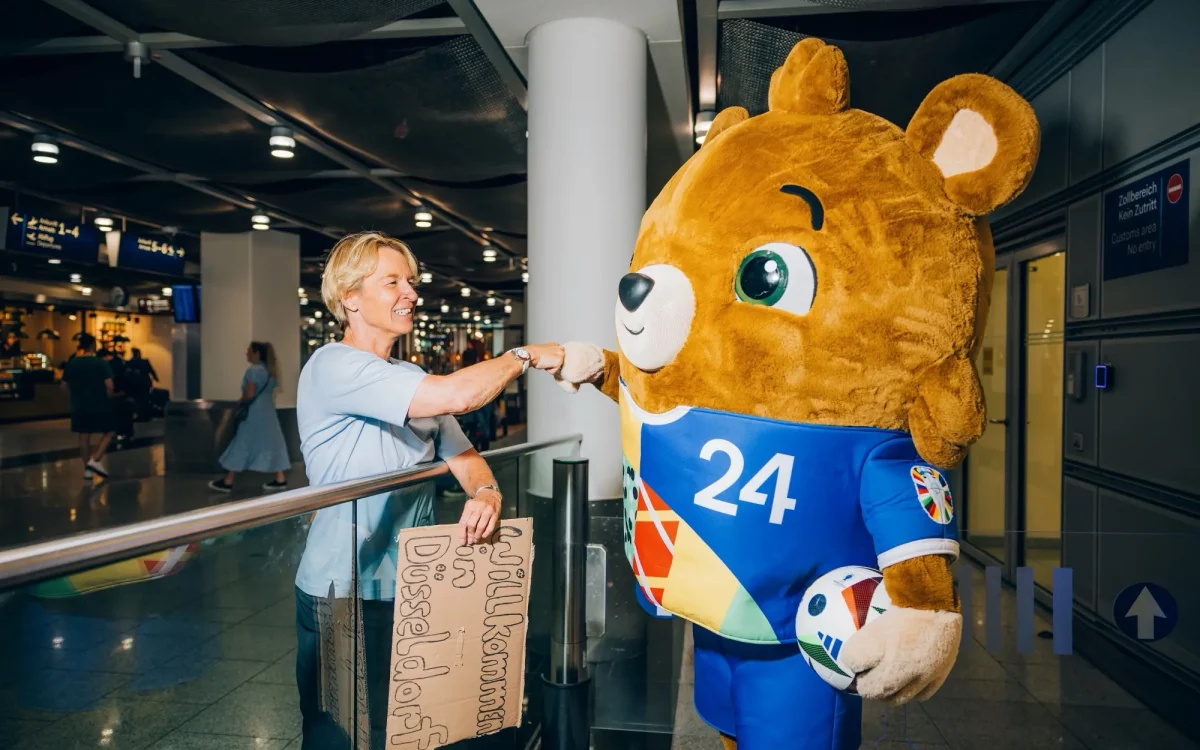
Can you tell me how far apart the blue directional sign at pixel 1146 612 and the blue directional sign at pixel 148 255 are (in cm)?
1205

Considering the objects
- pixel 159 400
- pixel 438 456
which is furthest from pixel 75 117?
pixel 159 400

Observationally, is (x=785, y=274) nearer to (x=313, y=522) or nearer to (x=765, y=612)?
(x=765, y=612)

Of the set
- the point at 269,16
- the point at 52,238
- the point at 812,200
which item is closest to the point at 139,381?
the point at 52,238

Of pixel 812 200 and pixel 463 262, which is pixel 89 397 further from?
pixel 812 200

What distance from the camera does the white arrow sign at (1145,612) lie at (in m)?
2.82

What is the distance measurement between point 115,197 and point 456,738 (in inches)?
351

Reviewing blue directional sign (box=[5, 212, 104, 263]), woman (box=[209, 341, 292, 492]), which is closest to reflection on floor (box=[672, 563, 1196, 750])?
woman (box=[209, 341, 292, 492])

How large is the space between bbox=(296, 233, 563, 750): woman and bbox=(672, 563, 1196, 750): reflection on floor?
5.69 feet

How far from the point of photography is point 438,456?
219 centimetres

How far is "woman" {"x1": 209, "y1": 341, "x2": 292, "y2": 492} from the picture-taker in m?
8.55

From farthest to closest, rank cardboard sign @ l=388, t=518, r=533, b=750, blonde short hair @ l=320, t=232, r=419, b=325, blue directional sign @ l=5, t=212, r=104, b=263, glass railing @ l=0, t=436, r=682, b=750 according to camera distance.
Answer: blue directional sign @ l=5, t=212, r=104, b=263
blonde short hair @ l=320, t=232, r=419, b=325
cardboard sign @ l=388, t=518, r=533, b=750
glass railing @ l=0, t=436, r=682, b=750

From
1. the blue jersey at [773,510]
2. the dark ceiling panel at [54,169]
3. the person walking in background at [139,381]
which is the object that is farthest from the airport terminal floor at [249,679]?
the person walking in background at [139,381]

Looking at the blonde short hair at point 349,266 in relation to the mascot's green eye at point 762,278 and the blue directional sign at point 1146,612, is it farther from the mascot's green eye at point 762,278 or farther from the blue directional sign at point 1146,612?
the blue directional sign at point 1146,612

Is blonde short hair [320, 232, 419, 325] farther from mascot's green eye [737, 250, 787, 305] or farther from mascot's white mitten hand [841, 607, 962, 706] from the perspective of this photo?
mascot's white mitten hand [841, 607, 962, 706]
